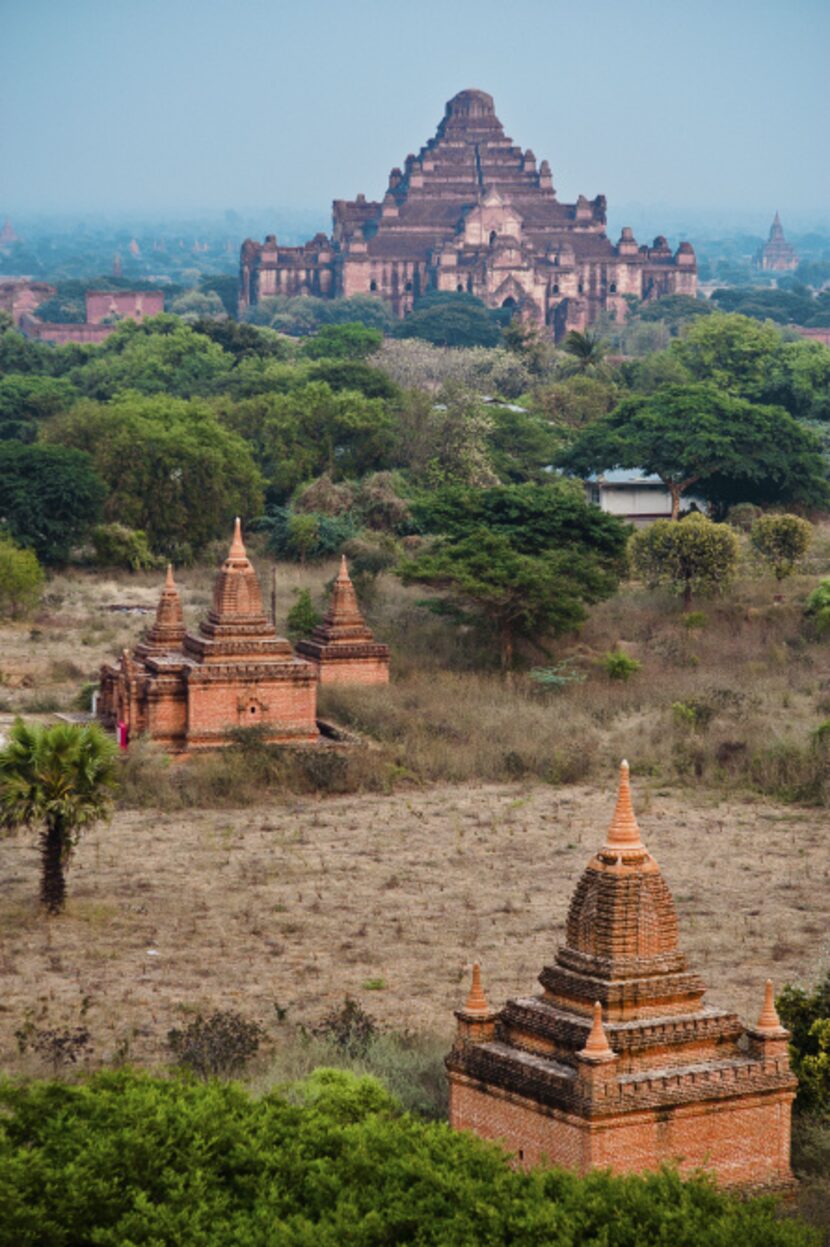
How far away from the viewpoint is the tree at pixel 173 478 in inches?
2687

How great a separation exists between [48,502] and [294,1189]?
151ft

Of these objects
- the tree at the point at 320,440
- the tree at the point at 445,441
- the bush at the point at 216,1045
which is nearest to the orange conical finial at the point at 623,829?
the bush at the point at 216,1045

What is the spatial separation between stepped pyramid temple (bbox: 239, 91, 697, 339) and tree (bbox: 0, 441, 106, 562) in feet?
328

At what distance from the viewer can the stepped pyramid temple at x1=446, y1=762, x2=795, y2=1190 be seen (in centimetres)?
2236

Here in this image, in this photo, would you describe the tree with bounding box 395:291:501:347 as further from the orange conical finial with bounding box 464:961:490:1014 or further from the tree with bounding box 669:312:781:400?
the orange conical finial with bounding box 464:961:490:1014

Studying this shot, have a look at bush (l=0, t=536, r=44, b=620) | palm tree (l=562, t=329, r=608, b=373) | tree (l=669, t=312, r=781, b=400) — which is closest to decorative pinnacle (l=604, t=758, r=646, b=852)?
bush (l=0, t=536, r=44, b=620)

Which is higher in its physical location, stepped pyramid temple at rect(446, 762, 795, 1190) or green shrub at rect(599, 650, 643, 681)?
stepped pyramid temple at rect(446, 762, 795, 1190)

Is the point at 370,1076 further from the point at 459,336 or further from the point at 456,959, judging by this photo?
the point at 459,336

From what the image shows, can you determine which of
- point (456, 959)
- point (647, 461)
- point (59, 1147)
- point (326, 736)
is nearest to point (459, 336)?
point (647, 461)

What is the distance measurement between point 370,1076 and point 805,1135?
381 centimetres

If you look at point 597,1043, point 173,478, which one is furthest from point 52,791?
point 173,478

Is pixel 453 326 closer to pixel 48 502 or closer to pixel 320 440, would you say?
pixel 320 440

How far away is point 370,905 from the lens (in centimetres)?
3547

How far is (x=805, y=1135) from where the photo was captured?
2439 centimetres
